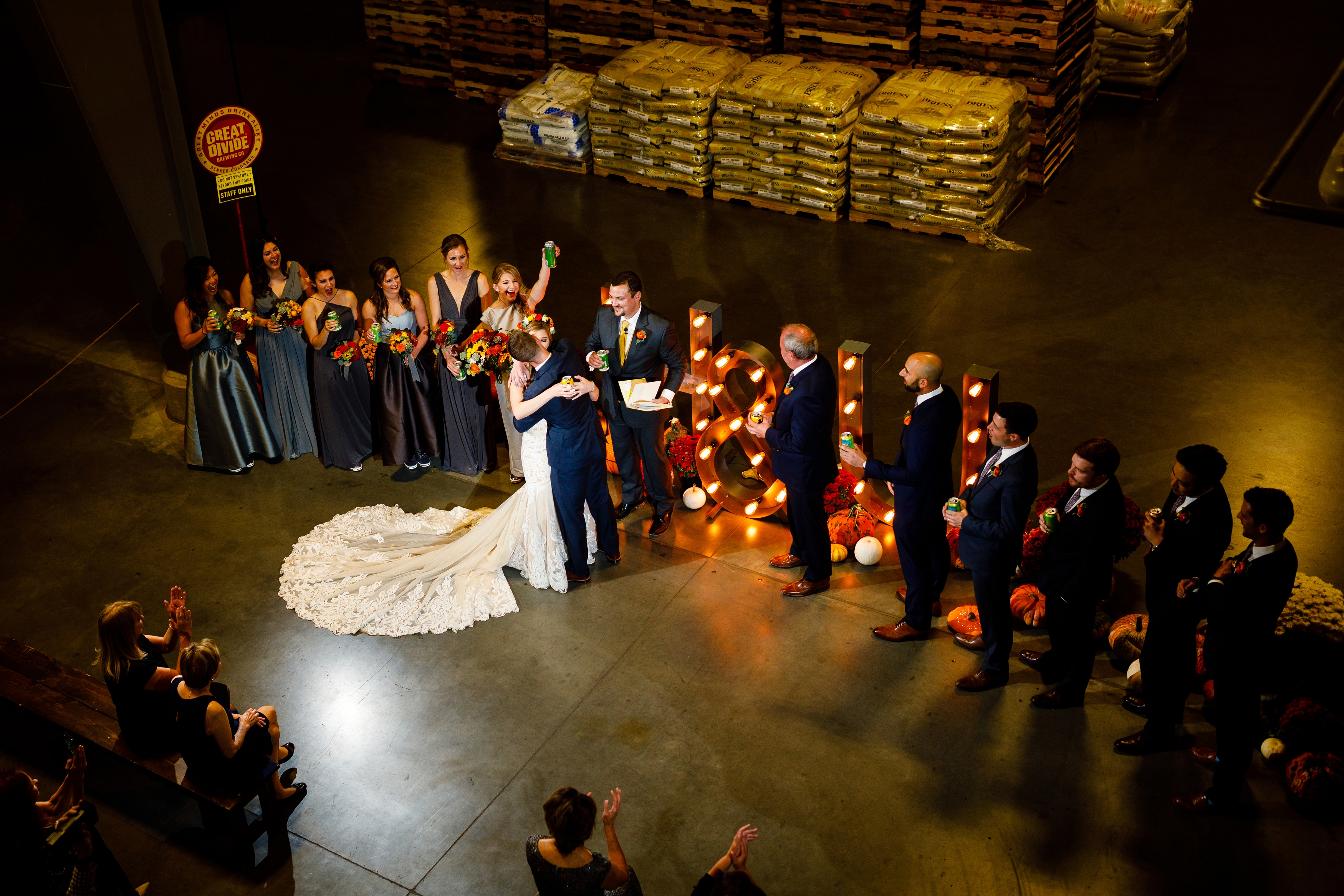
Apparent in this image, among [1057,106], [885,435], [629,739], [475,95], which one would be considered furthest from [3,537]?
[1057,106]

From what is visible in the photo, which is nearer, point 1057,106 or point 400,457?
A: point 400,457

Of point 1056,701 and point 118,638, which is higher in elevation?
point 118,638

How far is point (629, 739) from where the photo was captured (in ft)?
21.2

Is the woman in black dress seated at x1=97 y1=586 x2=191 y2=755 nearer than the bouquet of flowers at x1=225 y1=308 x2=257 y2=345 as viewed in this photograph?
Yes

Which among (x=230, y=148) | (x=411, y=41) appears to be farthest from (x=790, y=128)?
(x=411, y=41)

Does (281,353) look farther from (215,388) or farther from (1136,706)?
(1136,706)

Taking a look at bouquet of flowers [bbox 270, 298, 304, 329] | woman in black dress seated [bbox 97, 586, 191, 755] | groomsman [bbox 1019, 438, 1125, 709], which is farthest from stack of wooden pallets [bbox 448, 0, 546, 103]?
groomsman [bbox 1019, 438, 1125, 709]

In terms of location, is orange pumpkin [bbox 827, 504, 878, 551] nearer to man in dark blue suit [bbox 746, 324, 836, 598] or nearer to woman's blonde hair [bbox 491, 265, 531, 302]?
man in dark blue suit [bbox 746, 324, 836, 598]

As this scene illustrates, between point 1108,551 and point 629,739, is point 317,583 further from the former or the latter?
point 1108,551

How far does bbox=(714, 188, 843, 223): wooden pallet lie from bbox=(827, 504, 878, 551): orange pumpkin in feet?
16.9

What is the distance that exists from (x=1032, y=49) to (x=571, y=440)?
759 cm

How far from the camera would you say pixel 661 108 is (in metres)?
12.1

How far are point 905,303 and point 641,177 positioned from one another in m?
3.84

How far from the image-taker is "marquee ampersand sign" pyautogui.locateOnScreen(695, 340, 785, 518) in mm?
7438
